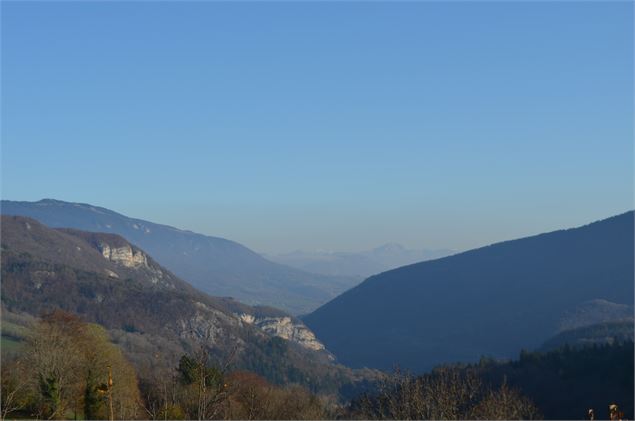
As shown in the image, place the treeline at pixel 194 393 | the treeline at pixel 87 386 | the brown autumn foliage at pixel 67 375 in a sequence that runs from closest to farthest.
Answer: the treeline at pixel 194 393 → the treeline at pixel 87 386 → the brown autumn foliage at pixel 67 375

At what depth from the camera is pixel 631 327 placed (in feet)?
522

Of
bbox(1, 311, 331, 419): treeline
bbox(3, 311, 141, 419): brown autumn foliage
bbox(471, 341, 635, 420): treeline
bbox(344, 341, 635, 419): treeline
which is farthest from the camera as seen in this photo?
bbox(471, 341, 635, 420): treeline

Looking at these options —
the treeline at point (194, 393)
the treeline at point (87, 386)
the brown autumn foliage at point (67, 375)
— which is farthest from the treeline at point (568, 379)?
the brown autumn foliage at point (67, 375)

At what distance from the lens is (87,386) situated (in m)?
41.4

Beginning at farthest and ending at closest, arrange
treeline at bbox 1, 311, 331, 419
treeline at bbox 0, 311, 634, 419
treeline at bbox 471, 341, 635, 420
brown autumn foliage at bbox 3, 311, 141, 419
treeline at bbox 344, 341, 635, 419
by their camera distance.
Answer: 1. treeline at bbox 471, 341, 635, 420
2. treeline at bbox 344, 341, 635, 419
3. brown autumn foliage at bbox 3, 311, 141, 419
4. treeline at bbox 1, 311, 331, 419
5. treeline at bbox 0, 311, 634, 419

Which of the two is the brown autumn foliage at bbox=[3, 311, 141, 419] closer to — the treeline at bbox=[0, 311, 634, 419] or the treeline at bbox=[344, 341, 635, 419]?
the treeline at bbox=[0, 311, 634, 419]

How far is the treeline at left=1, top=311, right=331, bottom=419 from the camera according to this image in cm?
3812

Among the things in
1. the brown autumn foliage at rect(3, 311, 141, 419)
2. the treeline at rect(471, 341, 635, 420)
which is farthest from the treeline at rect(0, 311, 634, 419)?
the treeline at rect(471, 341, 635, 420)

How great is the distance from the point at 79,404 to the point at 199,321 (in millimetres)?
148813

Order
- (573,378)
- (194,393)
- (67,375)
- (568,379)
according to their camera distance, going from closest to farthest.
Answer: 1. (67,375)
2. (194,393)
3. (568,379)
4. (573,378)

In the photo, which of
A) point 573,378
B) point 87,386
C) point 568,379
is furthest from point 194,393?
point 573,378

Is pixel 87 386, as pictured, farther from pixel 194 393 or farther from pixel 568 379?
pixel 568 379

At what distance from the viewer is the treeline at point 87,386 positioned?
38.1 meters

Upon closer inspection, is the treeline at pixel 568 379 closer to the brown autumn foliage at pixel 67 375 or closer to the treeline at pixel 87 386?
the treeline at pixel 87 386
